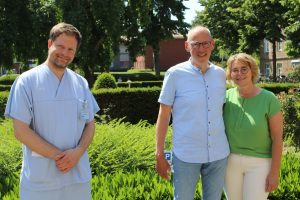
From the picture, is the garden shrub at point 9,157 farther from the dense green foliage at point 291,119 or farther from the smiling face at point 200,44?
the dense green foliage at point 291,119

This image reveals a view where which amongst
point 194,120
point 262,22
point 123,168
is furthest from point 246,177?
point 262,22

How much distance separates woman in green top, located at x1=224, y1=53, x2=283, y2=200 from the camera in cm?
335

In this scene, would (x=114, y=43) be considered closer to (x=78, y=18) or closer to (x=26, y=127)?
(x=78, y=18)

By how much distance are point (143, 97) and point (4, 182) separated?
30.6ft

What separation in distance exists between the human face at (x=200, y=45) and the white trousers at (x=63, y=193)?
1220 millimetres

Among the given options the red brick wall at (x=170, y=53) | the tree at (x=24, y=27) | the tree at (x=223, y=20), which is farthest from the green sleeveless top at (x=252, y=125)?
the red brick wall at (x=170, y=53)

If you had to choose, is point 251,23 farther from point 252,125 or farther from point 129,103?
point 252,125

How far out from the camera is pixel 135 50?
29188mm

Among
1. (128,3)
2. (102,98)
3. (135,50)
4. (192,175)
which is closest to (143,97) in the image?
(102,98)

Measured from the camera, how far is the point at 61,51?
110 inches

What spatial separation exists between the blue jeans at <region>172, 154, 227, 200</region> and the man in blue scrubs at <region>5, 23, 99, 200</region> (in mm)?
769

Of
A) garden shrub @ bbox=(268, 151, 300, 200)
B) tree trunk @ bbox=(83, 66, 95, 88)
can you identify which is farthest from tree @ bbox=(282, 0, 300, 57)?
garden shrub @ bbox=(268, 151, 300, 200)

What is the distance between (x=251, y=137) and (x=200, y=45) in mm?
817

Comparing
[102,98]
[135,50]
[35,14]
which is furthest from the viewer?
[135,50]
